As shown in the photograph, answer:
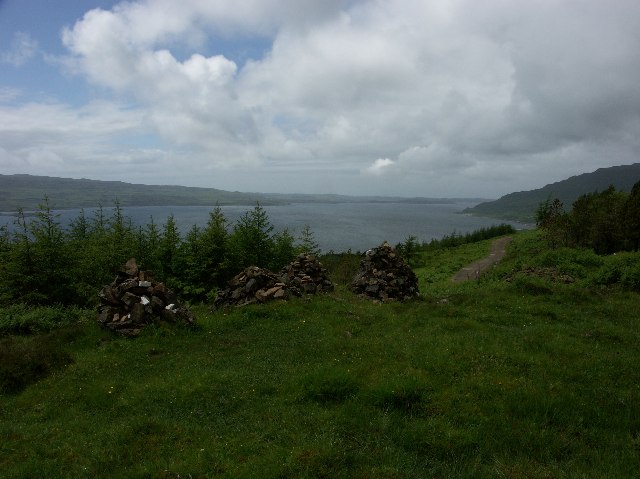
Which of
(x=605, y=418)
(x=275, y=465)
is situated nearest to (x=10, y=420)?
(x=275, y=465)

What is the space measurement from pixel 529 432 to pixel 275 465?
6.01m

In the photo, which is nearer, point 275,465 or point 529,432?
point 275,465

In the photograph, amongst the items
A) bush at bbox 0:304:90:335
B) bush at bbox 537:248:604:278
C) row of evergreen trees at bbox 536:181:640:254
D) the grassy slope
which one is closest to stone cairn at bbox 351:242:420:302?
the grassy slope

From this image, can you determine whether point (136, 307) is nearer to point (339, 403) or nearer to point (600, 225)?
point (339, 403)

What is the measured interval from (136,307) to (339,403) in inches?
476

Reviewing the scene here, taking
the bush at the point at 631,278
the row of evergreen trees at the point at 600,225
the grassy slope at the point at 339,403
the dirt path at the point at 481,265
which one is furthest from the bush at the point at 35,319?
the row of evergreen trees at the point at 600,225

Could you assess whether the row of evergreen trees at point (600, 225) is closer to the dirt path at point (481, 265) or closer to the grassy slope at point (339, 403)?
the dirt path at point (481, 265)

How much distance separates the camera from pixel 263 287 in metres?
23.3

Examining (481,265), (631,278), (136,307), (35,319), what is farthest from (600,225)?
(35,319)

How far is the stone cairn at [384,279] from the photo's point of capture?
26.5m

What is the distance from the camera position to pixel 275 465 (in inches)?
300

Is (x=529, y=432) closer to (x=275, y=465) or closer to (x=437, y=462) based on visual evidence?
(x=437, y=462)

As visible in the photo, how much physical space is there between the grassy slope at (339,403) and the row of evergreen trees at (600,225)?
37.3m

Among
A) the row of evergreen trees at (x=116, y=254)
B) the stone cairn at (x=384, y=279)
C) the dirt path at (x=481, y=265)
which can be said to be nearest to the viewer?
the row of evergreen trees at (x=116, y=254)
